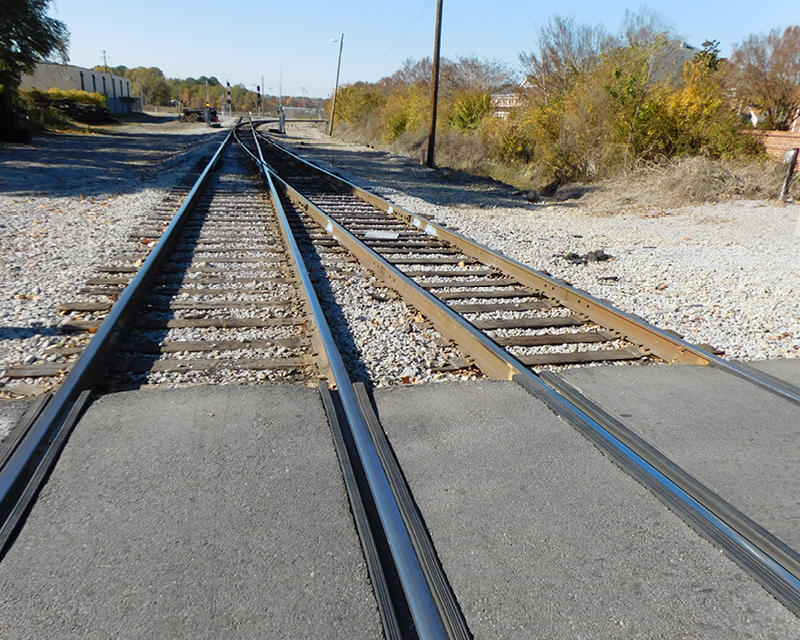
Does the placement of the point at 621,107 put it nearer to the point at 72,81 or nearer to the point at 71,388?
the point at 71,388

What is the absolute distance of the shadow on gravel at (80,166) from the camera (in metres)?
Result: 12.7

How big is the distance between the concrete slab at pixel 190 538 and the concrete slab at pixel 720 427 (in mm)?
1765

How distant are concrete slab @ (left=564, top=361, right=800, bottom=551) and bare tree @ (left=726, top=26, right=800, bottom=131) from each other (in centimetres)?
2585

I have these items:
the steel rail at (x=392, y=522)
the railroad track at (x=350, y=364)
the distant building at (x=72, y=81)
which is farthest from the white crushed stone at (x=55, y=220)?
the distant building at (x=72, y=81)

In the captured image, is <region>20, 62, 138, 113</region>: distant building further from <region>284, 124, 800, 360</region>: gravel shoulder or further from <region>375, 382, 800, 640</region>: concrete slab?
<region>375, 382, 800, 640</region>: concrete slab

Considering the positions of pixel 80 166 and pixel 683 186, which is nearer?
pixel 683 186

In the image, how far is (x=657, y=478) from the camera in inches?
110

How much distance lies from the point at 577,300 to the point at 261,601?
13.6ft

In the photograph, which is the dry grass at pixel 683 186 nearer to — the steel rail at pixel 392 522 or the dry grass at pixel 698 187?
the dry grass at pixel 698 187

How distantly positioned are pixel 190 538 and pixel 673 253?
796 centimetres

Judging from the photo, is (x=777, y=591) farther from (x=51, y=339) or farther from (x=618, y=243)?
(x=618, y=243)

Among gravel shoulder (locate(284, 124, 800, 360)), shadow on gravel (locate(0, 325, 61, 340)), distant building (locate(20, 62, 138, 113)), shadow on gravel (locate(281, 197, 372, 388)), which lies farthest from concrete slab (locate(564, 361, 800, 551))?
distant building (locate(20, 62, 138, 113))

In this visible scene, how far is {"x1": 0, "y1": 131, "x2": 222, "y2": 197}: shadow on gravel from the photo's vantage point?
41.6ft

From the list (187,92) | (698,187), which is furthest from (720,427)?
(187,92)
